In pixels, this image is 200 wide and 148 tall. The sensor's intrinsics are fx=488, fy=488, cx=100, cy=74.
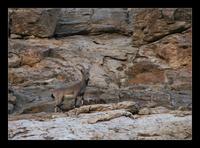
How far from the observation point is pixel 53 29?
21625 millimetres

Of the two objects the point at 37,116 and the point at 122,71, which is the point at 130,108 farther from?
the point at 122,71

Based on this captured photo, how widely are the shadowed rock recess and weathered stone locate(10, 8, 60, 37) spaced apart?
0.04 m

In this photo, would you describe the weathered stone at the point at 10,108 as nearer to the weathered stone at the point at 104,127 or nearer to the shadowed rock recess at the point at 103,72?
the shadowed rock recess at the point at 103,72

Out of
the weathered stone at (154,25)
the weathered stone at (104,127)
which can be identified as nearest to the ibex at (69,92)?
the weathered stone at (104,127)

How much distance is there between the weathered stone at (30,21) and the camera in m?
20.8

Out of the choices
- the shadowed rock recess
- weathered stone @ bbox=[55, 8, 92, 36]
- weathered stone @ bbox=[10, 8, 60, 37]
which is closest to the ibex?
the shadowed rock recess

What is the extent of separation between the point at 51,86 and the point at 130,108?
4144mm

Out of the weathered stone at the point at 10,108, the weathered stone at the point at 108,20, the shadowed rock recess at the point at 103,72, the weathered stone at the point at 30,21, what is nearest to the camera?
the shadowed rock recess at the point at 103,72

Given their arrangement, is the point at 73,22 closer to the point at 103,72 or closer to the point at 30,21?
the point at 30,21

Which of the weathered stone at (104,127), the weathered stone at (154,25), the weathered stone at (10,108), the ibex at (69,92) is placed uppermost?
the weathered stone at (154,25)

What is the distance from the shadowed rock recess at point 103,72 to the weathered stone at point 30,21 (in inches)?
1.7

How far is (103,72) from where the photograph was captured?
61.2ft

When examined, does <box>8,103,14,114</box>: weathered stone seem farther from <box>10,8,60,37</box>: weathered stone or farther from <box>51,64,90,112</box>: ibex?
<box>10,8,60,37</box>: weathered stone

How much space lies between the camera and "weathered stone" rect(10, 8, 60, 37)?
2080 cm
